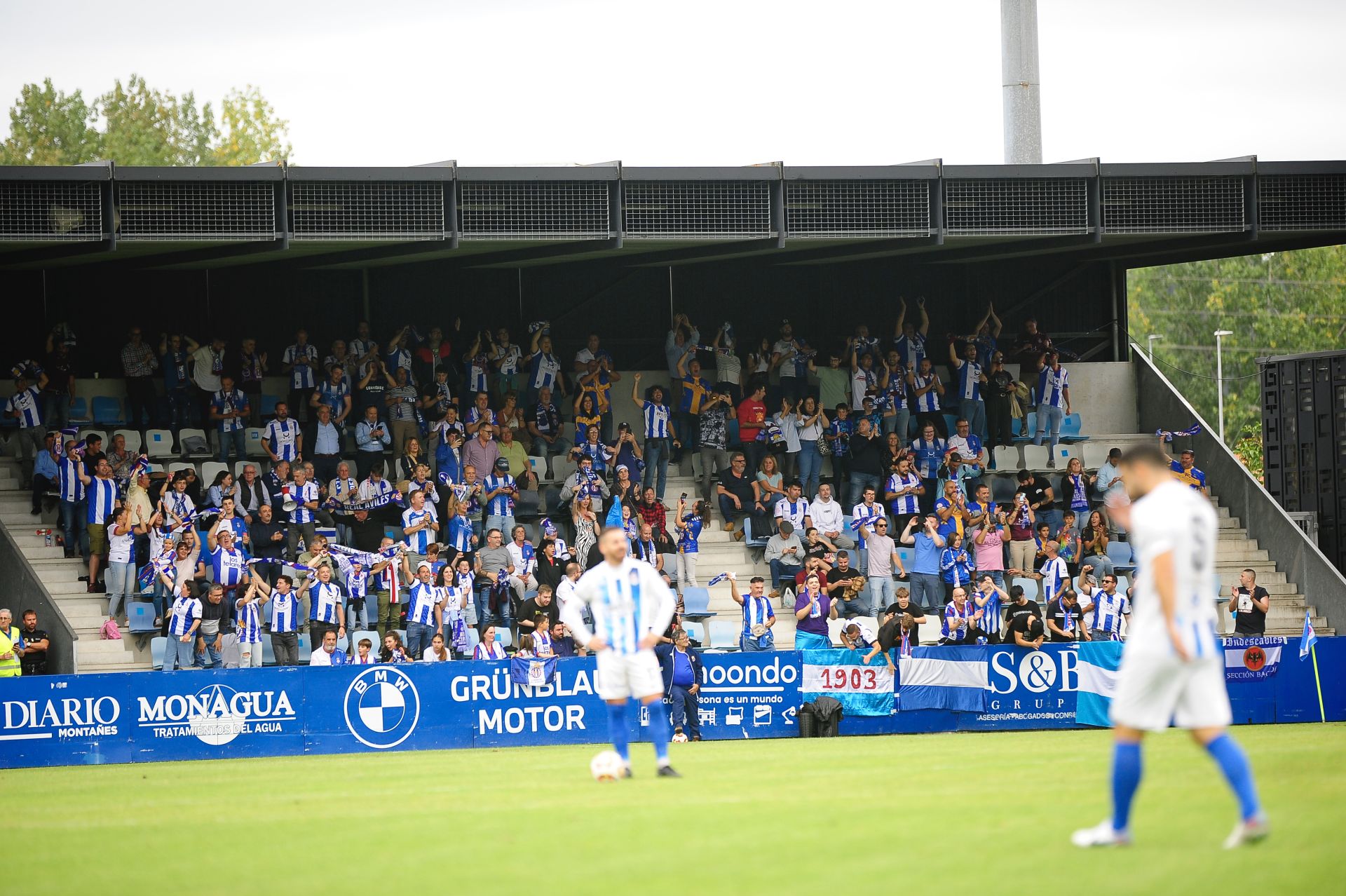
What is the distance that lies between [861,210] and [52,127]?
54870mm

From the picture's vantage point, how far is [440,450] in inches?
1027

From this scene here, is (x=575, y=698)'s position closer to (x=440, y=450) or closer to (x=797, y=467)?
(x=440, y=450)

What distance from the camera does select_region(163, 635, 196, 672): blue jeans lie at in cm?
2225

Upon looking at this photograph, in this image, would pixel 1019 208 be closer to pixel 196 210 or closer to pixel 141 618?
pixel 196 210

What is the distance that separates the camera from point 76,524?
81.0ft

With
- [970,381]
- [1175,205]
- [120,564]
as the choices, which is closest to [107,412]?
[120,564]

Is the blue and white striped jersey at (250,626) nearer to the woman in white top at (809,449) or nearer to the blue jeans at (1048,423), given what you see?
the woman in white top at (809,449)

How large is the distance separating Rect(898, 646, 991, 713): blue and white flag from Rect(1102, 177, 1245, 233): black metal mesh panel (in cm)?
900

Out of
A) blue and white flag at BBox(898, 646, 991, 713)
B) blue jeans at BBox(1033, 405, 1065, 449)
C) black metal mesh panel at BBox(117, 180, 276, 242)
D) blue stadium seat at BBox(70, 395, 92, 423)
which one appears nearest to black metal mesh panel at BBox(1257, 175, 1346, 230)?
blue jeans at BBox(1033, 405, 1065, 449)

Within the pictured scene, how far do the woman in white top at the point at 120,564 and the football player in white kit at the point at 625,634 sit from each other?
1213cm

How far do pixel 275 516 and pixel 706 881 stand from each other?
701 inches

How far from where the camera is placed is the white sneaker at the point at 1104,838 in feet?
28.3

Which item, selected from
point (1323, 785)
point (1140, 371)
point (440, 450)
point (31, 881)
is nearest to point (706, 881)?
point (31, 881)

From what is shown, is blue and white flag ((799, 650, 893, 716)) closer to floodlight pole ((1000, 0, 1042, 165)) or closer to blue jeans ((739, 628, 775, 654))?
blue jeans ((739, 628, 775, 654))
